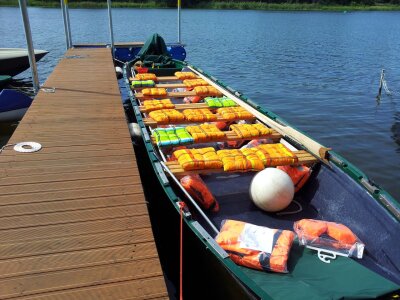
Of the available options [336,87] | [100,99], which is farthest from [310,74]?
[100,99]

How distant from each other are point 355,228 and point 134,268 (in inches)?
119

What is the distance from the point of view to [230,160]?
5363 mm

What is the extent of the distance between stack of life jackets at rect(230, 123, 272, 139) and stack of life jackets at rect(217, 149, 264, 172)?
3.08 ft

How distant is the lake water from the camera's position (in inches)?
421

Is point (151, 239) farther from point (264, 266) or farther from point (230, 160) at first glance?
point (230, 160)

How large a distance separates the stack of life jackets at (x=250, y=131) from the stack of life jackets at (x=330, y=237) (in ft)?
7.44

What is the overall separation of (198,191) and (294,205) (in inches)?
60.0

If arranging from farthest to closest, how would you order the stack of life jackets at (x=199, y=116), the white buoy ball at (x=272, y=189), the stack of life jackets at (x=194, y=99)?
the stack of life jackets at (x=194, y=99), the stack of life jackets at (x=199, y=116), the white buoy ball at (x=272, y=189)

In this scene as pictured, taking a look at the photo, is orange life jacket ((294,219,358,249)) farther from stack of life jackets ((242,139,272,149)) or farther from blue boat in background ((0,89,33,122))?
blue boat in background ((0,89,33,122))

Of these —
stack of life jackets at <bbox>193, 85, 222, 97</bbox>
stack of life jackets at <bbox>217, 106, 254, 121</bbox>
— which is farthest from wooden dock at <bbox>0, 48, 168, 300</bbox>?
stack of life jackets at <bbox>193, 85, 222, 97</bbox>

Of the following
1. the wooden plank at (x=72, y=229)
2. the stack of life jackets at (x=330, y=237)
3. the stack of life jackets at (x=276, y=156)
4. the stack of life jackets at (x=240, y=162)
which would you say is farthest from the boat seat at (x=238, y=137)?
the wooden plank at (x=72, y=229)

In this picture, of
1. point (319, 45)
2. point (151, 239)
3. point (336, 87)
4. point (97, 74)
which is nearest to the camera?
point (151, 239)

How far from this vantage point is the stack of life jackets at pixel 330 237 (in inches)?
171

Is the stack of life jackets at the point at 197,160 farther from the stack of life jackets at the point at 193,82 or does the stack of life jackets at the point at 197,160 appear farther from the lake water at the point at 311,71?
the stack of life jackets at the point at 193,82
